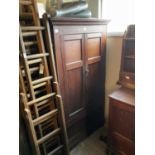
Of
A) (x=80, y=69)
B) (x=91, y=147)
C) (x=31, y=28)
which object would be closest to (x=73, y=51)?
(x=80, y=69)

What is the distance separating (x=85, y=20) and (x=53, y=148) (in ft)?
4.96

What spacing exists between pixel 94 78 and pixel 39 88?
82 centimetres

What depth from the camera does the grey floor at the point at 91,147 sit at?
6.76 ft

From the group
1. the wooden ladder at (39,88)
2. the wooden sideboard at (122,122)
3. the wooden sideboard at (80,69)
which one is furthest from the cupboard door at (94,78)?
the wooden ladder at (39,88)

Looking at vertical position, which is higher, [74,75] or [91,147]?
[74,75]

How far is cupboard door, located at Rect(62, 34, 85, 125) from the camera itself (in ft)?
5.91

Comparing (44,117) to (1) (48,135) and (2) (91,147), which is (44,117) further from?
(2) (91,147)

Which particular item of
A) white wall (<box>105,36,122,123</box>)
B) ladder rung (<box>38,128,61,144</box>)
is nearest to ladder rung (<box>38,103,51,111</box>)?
ladder rung (<box>38,128,61,144</box>)

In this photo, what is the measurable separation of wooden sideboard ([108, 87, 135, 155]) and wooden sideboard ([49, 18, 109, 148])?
1.50 ft

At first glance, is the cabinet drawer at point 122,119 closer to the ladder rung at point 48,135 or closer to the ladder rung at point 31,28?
the ladder rung at point 48,135

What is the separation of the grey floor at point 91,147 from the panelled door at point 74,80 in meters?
0.15

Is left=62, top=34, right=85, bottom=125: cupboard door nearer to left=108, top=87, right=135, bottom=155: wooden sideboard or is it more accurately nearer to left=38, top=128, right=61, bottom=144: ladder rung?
left=38, top=128, right=61, bottom=144: ladder rung

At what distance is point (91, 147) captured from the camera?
215 centimetres
